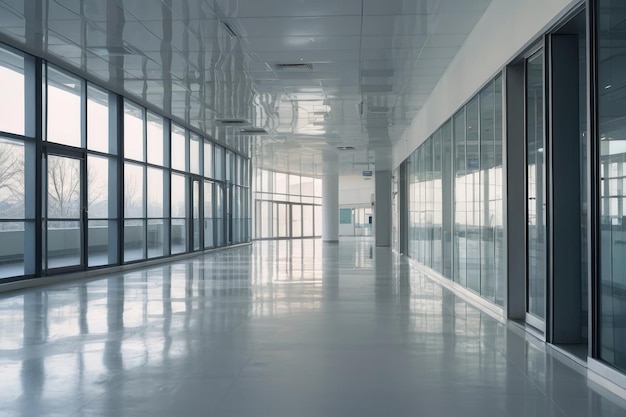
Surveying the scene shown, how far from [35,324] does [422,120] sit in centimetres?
1160

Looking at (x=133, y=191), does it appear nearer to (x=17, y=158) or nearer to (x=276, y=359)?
(x=17, y=158)

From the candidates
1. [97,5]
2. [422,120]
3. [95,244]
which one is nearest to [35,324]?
[97,5]

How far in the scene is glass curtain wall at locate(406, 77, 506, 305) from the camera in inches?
344

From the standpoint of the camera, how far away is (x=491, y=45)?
28.2ft

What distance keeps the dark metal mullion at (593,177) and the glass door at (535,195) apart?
5.45ft

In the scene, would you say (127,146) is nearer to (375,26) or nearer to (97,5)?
(97,5)

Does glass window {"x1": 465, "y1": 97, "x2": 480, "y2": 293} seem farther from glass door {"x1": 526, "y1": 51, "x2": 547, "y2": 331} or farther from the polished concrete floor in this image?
glass door {"x1": 526, "y1": 51, "x2": 547, "y2": 331}

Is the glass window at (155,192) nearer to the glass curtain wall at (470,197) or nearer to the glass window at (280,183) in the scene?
the glass curtain wall at (470,197)

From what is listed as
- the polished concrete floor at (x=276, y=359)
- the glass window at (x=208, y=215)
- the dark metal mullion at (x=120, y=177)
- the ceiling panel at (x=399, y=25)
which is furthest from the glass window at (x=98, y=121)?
the glass window at (x=208, y=215)

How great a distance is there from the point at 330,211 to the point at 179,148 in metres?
18.3

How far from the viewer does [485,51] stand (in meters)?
8.96

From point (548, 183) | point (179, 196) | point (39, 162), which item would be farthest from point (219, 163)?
point (548, 183)

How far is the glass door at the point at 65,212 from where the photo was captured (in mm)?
13031

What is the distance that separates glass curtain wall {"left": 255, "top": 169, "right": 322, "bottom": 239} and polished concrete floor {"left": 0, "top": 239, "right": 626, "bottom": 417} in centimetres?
3094
